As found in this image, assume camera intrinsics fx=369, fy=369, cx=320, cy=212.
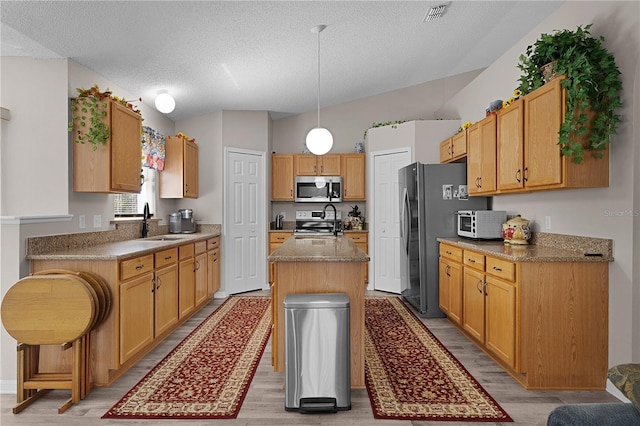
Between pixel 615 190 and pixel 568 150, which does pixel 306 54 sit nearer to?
pixel 568 150

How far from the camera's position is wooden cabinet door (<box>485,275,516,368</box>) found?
2.62 meters

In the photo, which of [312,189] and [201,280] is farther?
[312,189]

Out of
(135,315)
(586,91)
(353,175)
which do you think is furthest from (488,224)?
(135,315)

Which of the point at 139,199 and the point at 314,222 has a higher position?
the point at 139,199

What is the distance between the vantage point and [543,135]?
2.75 metres

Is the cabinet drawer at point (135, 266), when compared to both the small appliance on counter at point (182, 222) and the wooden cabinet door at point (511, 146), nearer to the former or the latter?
the small appliance on counter at point (182, 222)

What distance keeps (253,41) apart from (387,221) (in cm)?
321

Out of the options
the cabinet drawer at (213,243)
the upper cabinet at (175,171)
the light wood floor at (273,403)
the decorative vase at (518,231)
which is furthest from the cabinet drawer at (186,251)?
the decorative vase at (518,231)

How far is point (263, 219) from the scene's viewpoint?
5879 millimetres

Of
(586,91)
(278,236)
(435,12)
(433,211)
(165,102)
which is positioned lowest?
(278,236)

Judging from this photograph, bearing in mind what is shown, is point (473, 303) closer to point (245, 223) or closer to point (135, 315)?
point (135, 315)

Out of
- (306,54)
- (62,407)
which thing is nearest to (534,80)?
(306,54)

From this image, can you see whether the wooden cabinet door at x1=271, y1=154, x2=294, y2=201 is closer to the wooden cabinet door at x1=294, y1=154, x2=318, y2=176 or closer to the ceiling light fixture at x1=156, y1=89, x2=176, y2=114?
the wooden cabinet door at x1=294, y1=154, x2=318, y2=176

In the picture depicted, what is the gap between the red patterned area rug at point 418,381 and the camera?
2283 mm
